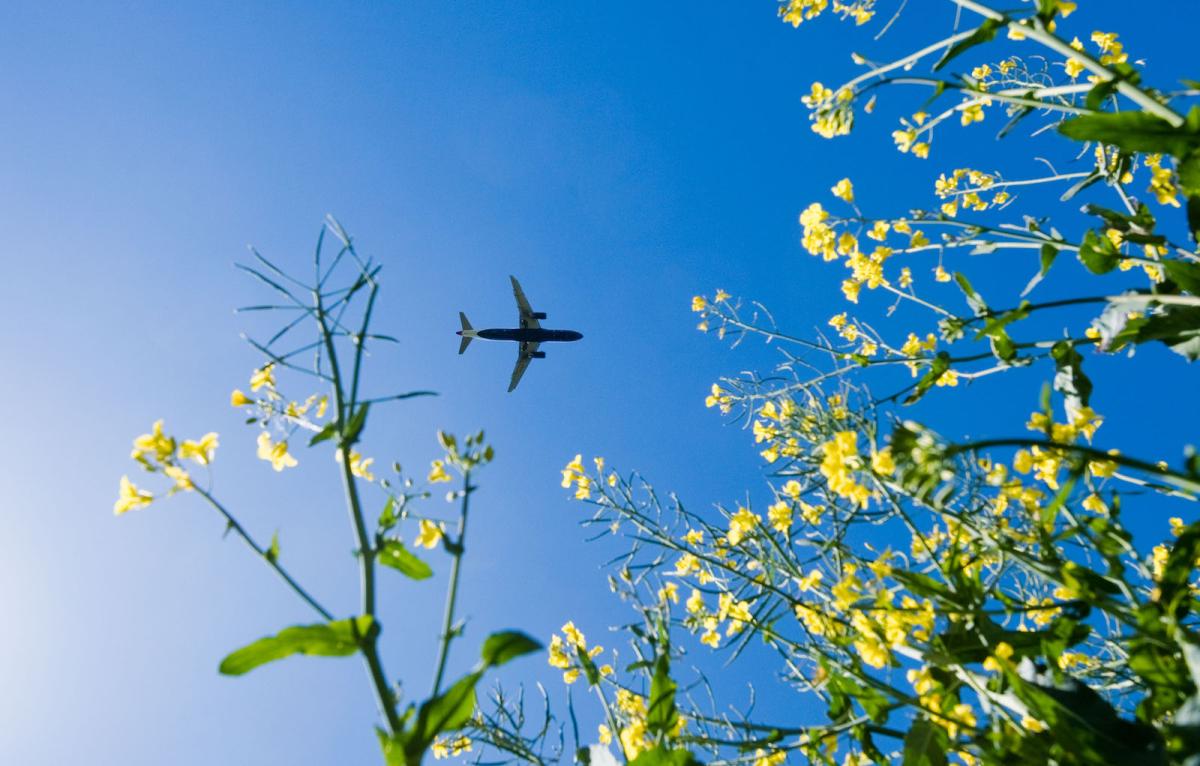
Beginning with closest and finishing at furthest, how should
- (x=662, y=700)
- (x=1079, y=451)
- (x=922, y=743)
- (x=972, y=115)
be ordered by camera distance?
(x=1079, y=451) → (x=922, y=743) → (x=662, y=700) → (x=972, y=115)

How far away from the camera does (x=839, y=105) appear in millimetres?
2312

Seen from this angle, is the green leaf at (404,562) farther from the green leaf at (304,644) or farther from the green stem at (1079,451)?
the green stem at (1079,451)

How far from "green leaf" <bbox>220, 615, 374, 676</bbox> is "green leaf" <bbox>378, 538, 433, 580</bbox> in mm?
203

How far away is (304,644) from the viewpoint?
1.12 m

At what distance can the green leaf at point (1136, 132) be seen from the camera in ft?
5.50

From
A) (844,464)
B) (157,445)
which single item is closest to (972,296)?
(844,464)

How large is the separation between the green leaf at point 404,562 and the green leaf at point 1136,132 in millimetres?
1717

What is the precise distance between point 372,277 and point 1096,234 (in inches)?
77.5

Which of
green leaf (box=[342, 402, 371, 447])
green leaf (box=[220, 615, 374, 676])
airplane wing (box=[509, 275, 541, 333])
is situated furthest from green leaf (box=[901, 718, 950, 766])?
airplane wing (box=[509, 275, 541, 333])

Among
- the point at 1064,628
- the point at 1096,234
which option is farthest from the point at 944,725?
the point at 1096,234

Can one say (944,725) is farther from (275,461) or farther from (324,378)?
(275,461)

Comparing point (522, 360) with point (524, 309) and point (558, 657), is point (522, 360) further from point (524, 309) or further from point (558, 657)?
point (558, 657)

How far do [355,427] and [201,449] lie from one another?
415 mm

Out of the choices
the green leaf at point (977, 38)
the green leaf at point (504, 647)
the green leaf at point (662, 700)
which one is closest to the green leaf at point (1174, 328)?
the green leaf at point (977, 38)
